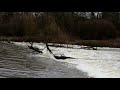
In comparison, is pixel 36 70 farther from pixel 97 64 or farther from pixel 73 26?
pixel 73 26

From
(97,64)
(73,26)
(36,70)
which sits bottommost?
(97,64)

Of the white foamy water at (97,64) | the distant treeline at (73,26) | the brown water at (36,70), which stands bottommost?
the white foamy water at (97,64)

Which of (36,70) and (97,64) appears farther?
(97,64)

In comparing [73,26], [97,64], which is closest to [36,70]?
[97,64]

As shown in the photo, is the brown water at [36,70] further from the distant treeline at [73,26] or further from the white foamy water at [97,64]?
the distant treeline at [73,26]

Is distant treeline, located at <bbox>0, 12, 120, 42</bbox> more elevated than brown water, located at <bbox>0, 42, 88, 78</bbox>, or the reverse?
distant treeline, located at <bbox>0, 12, 120, 42</bbox>

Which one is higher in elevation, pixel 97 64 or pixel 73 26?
pixel 73 26

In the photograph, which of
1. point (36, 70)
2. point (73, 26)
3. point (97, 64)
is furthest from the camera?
point (97, 64)

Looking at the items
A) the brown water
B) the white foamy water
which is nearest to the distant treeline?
the brown water

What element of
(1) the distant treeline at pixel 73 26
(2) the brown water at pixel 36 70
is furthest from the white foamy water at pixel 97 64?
(1) the distant treeline at pixel 73 26

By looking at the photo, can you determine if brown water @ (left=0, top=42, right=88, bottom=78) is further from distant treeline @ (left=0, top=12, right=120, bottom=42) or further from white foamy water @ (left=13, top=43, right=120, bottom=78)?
distant treeline @ (left=0, top=12, right=120, bottom=42)

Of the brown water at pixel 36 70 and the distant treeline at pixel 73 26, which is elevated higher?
the distant treeline at pixel 73 26
